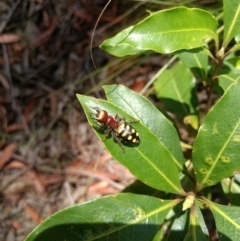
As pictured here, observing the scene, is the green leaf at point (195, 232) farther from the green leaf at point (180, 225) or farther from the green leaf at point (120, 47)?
the green leaf at point (120, 47)

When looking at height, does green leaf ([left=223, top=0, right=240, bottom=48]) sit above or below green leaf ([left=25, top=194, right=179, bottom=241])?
above

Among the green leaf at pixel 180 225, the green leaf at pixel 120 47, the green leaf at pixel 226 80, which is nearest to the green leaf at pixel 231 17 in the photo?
the green leaf at pixel 226 80

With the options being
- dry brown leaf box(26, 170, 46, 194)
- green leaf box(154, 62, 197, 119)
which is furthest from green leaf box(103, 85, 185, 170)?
dry brown leaf box(26, 170, 46, 194)

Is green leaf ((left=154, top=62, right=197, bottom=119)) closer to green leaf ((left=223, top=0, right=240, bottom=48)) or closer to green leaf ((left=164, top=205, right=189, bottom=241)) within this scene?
green leaf ((left=164, top=205, right=189, bottom=241))

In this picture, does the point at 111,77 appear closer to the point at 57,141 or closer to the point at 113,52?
the point at 57,141

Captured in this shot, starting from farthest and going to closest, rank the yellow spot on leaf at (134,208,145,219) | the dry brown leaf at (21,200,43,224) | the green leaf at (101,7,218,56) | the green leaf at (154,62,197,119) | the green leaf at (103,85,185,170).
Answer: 1. the dry brown leaf at (21,200,43,224)
2. the green leaf at (154,62,197,119)
3. the green leaf at (103,85,185,170)
4. the yellow spot on leaf at (134,208,145,219)
5. the green leaf at (101,7,218,56)

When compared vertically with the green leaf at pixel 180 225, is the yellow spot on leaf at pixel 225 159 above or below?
above

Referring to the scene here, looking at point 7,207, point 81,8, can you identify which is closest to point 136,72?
point 81,8

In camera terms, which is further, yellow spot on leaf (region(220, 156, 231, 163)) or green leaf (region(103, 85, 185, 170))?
green leaf (region(103, 85, 185, 170))
